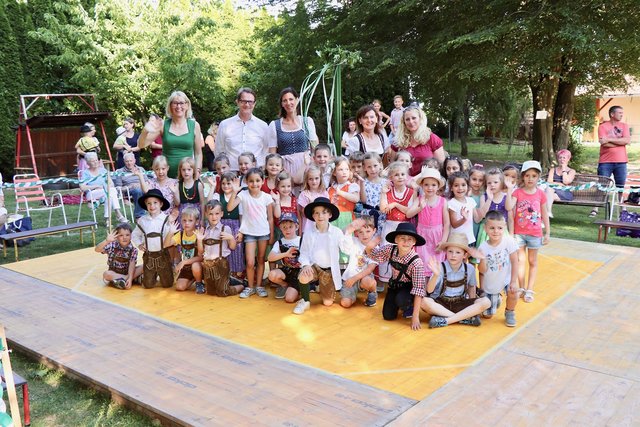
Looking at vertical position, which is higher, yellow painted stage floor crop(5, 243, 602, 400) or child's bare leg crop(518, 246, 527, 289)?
child's bare leg crop(518, 246, 527, 289)

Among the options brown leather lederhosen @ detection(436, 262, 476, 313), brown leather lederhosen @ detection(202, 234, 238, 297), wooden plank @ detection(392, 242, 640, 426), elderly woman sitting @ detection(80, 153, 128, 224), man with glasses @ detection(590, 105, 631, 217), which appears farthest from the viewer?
elderly woman sitting @ detection(80, 153, 128, 224)

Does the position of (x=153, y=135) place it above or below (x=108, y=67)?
below

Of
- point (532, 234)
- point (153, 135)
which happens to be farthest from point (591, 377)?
point (153, 135)

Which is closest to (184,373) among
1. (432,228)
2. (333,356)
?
(333,356)

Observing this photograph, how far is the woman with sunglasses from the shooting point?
558cm

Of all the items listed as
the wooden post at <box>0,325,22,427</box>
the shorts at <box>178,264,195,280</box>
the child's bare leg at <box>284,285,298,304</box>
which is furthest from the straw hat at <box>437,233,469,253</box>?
the wooden post at <box>0,325,22,427</box>

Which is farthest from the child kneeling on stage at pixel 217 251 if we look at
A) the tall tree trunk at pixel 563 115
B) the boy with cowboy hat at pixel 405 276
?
the tall tree trunk at pixel 563 115

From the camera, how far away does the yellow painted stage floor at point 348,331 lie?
367 cm

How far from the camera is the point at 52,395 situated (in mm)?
3539

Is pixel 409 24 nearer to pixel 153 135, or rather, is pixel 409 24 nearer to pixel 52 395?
pixel 153 135

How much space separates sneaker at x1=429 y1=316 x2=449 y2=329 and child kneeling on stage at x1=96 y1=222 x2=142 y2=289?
3.04 meters

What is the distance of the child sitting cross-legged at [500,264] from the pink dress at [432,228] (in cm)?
50

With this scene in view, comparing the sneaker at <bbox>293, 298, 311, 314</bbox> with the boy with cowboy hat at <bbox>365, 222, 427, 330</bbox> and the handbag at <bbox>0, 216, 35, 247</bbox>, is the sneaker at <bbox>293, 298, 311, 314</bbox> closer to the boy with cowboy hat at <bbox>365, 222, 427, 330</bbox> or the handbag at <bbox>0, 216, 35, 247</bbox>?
the boy with cowboy hat at <bbox>365, 222, 427, 330</bbox>

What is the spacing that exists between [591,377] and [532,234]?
190 cm
